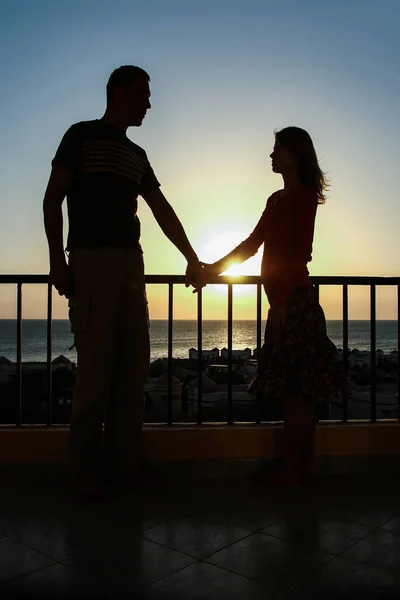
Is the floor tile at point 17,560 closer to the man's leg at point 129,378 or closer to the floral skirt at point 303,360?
the man's leg at point 129,378

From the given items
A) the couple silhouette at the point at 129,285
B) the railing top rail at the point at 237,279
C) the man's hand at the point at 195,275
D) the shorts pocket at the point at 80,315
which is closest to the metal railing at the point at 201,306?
the railing top rail at the point at 237,279

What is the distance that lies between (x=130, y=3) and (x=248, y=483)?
3.80 m

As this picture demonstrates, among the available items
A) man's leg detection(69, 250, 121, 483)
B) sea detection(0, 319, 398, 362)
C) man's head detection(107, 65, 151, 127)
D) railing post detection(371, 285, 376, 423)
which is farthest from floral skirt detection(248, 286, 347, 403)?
sea detection(0, 319, 398, 362)

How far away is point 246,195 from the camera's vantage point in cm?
1545

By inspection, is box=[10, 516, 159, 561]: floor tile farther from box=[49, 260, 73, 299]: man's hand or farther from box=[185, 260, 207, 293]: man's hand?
box=[185, 260, 207, 293]: man's hand

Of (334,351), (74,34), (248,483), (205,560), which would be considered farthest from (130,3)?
(205,560)

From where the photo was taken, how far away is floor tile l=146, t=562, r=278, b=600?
1378 mm

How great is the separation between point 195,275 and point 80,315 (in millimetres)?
734

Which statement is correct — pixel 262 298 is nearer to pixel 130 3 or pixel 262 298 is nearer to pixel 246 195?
pixel 130 3

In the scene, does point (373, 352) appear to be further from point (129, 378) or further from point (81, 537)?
point (81, 537)

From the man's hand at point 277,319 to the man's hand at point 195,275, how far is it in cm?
43

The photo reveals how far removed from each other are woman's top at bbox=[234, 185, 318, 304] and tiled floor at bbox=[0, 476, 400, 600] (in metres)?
0.93

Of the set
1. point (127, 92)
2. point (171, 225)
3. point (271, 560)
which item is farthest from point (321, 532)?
point (127, 92)

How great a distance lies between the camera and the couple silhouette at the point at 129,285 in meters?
2.18
